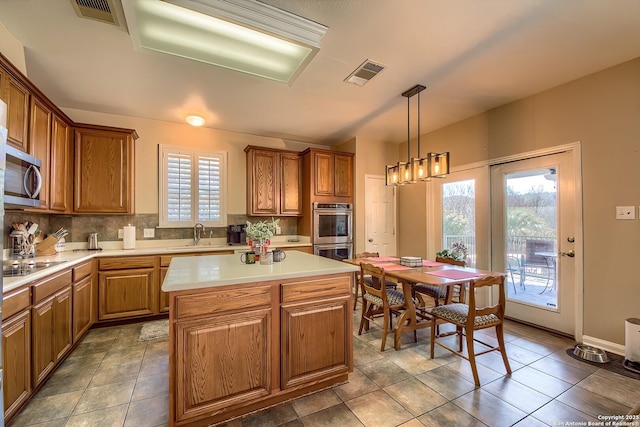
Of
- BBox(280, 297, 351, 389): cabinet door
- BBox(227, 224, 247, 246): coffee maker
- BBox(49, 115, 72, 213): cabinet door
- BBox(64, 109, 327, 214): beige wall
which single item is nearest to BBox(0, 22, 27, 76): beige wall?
BBox(49, 115, 72, 213): cabinet door

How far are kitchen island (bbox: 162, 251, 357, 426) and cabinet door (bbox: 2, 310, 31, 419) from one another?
0.93 m

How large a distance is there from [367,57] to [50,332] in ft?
11.6

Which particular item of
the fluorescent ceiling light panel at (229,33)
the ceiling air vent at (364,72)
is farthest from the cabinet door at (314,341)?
the ceiling air vent at (364,72)

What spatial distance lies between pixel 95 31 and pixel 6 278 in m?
1.90

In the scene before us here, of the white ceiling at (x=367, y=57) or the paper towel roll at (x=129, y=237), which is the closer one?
the white ceiling at (x=367, y=57)

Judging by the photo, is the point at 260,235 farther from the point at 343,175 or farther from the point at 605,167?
the point at 605,167

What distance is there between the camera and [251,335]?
1790 millimetres

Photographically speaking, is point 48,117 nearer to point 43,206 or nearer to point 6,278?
point 43,206

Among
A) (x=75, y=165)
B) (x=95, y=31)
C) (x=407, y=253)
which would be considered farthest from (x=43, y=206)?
(x=407, y=253)

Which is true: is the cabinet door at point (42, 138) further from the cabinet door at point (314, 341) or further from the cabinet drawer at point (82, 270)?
the cabinet door at point (314, 341)

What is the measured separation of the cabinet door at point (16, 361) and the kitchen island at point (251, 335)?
0.93 meters

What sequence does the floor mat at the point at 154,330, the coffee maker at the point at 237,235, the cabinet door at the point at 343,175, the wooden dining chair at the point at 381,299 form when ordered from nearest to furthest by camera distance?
the wooden dining chair at the point at 381,299 → the floor mat at the point at 154,330 → the coffee maker at the point at 237,235 → the cabinet door at the point at 343,175

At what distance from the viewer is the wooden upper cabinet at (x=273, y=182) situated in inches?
173

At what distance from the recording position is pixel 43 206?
266cm
